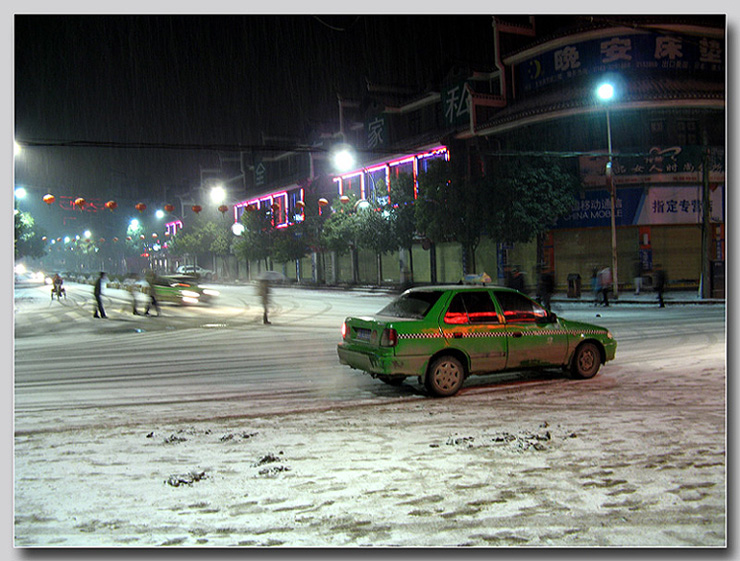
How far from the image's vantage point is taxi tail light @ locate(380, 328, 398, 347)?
8.34 meters

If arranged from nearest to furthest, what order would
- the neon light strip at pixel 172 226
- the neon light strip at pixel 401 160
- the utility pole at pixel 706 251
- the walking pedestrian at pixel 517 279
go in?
the walking pedestrian at pixel 517 279 → the utility pole at pixel 706 251 → the neon light strip at pixel 401 160 → the neon light strip at pixel 172 226

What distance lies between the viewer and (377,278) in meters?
49.0

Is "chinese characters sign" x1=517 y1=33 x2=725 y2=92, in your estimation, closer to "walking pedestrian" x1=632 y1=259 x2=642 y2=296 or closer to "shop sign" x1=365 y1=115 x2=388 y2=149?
"walking pedestrian" x1=632 y1=259 x2=642 y2=296

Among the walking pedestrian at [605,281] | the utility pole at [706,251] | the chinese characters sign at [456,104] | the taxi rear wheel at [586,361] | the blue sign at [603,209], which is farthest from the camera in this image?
the chinese characters sign at [456,104]

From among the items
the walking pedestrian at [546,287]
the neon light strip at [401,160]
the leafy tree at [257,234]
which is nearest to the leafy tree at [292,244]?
the leafy tree at [257,234]

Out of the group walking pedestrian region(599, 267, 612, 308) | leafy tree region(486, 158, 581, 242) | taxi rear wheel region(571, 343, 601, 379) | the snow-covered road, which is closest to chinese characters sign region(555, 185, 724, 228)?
leafy tree region(486, 158, 581, 242)

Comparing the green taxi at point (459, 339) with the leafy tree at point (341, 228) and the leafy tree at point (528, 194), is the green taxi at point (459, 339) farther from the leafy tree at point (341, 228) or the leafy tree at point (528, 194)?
the leafy tree at point (341, 228)

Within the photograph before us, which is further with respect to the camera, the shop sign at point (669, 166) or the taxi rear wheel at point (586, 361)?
the shop sign at point (669, 166)

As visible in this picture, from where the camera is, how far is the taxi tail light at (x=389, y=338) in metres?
8.34

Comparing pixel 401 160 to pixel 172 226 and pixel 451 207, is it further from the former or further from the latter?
pixel 172 226

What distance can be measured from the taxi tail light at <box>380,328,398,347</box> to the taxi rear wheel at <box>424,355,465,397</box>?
0.62 m

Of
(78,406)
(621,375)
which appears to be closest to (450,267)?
(621,375)

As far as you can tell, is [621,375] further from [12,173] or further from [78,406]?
[12,173]

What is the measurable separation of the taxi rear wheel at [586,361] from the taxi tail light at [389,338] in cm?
300
